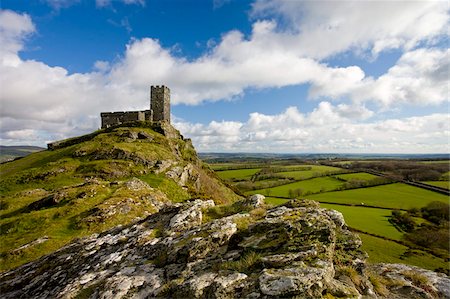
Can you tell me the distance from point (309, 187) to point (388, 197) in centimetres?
3617

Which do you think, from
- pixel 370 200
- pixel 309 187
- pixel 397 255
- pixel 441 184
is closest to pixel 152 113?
pixel 397 255

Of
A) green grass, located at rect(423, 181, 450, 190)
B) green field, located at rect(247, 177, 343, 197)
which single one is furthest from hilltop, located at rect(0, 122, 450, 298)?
green grass, located at rect(423, 181, 450, 190)

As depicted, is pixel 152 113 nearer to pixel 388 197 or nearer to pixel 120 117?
pixel 120 117

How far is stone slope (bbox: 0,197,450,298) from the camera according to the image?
9.17 metres

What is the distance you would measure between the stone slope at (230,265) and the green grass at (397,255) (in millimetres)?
51940

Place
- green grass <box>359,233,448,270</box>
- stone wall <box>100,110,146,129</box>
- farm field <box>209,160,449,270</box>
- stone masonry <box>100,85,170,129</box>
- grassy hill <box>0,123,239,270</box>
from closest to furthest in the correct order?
grassy hill <box>0,123,239,270</box> < green grass <box>359,233,448,270</box> < farm field <box>209,160,449,270</box> < stone wall <box>100,110,146,129</box> < stone masonry <box>100,85,170,129</box>

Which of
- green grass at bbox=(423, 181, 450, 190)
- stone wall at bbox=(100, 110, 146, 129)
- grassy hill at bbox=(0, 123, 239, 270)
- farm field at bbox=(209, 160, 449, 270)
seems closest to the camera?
grassy hill at bbox=(0, 123, 239, 270)

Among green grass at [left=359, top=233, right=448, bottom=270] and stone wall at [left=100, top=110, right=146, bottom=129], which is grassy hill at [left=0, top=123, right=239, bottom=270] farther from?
green grass at [left=359, top=233, right=448, bottom=270]

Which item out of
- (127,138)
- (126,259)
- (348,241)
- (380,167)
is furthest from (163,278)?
(380,167)

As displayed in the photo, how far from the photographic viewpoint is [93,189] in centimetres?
3350

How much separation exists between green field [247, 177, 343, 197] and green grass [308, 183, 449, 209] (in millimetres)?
10357

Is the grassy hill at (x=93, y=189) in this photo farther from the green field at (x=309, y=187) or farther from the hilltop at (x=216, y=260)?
the green field at (x=309, y=187)

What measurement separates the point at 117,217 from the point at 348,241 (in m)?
22.0

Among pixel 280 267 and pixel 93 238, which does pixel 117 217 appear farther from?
pixel 280 267
